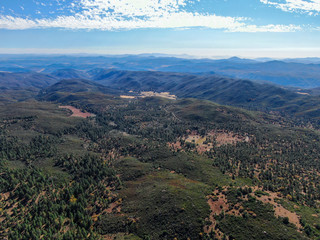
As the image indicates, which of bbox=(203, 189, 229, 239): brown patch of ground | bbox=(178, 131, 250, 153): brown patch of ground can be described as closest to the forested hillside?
bbox=(203, 189, 229, 239): brown patch of ground

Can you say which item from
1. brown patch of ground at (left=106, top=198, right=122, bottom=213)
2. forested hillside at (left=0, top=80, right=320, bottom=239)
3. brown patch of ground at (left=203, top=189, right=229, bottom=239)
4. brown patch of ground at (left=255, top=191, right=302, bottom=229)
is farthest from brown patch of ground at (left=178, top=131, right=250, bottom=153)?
brown patch of ground at (left=106, top=198, right=122, bottom=213)

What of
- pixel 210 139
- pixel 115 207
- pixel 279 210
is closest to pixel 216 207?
pixel 279 210

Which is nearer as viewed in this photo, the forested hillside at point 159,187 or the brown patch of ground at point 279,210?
the brown patch of ground at point 279,210

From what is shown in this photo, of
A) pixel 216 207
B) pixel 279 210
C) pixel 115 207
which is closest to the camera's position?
pixel 279 210

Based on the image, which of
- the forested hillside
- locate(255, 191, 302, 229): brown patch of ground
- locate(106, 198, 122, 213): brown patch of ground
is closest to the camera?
locate(255, 191, 302, 229): brown patch of ground

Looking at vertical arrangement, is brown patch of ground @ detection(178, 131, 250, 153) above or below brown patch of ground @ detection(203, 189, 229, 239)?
below

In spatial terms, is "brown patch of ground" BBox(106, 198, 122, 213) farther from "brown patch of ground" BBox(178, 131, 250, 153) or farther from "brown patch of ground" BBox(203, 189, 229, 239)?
"brown patch of ground" BBox(178, 131, 250, 153)

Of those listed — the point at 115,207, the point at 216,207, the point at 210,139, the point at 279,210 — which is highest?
the point at 279,210

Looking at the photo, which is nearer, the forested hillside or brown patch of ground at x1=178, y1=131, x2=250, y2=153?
the forested hillside

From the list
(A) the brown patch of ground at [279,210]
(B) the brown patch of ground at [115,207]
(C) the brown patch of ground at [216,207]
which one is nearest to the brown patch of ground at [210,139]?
(C) the brown patch of ground at [216,207]

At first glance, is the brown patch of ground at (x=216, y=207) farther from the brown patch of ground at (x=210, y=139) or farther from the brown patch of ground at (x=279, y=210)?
the brown patch of ground at (x=210, y=139)

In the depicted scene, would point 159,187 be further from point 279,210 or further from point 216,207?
point 279,210

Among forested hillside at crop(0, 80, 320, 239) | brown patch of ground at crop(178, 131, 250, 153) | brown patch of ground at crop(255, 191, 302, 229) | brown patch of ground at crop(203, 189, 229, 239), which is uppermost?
brown patch of ground at crop(255, 191, 302, 229)

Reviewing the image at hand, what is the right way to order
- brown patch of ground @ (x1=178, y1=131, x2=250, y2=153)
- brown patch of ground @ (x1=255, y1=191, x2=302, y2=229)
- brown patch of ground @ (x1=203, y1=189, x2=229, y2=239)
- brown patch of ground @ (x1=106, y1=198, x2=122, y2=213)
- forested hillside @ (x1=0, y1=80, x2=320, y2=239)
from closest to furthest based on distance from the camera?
1. brown patch of ground @ (x1=203, y1=189, x2=229, y2=239)
2. brown patch of ground @ (x1=255, y1=191, x2=302, y2=229)
3. forested hillside @ (x1=0, y1=80, x2=320, y2=239)
4. brown patch of ground @ (x1=106, y1=198, x2=122, y2=213)
5. brown patch of ground @ (x1=178, y1=131, x2=250, y2=153)
